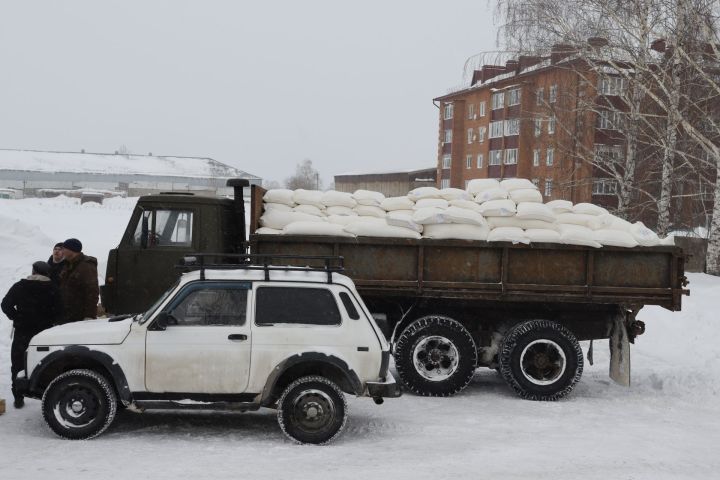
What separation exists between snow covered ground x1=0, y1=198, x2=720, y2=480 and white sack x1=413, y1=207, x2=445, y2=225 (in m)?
2.19

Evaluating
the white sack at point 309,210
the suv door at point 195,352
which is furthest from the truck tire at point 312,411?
the white sack at point 309,210

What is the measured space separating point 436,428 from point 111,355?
3355mm

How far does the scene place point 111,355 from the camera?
765cm

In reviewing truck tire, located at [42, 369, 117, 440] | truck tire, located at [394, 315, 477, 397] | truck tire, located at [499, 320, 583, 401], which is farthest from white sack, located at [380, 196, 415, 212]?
truck tire, located at [42, 369, 117, 440]

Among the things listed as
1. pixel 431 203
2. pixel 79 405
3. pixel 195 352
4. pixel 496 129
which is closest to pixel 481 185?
pixel 431 203

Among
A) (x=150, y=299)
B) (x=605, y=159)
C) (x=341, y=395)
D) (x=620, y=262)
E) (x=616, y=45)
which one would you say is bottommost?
(x=341, y=395)

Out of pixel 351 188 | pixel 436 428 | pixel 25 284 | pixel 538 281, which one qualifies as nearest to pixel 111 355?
pixel 25 284

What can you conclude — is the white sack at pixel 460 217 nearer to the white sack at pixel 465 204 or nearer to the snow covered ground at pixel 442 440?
the white sack at pixel 465 204

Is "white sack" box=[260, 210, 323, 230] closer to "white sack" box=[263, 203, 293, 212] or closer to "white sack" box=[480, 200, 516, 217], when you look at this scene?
"white sack" box=[263, 203, 293, 212]

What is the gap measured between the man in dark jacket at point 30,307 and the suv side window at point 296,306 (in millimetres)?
2629

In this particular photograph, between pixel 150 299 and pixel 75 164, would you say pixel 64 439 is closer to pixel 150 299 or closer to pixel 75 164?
pixel 150 299

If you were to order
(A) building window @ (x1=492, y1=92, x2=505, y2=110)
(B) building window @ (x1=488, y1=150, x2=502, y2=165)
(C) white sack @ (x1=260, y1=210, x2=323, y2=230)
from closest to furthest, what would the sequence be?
1. (C) white sack @ (x1=260, y1=210, x2=323, y2=230)
2. (A) building window @ (x1=492, y1=92, x2=505, y2=110)
3. (B) building window @ (x1=488, y1=150, x2=502, y2=165)

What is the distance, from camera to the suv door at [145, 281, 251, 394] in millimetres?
7680

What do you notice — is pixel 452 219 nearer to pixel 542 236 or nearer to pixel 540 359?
pixel 542 236
